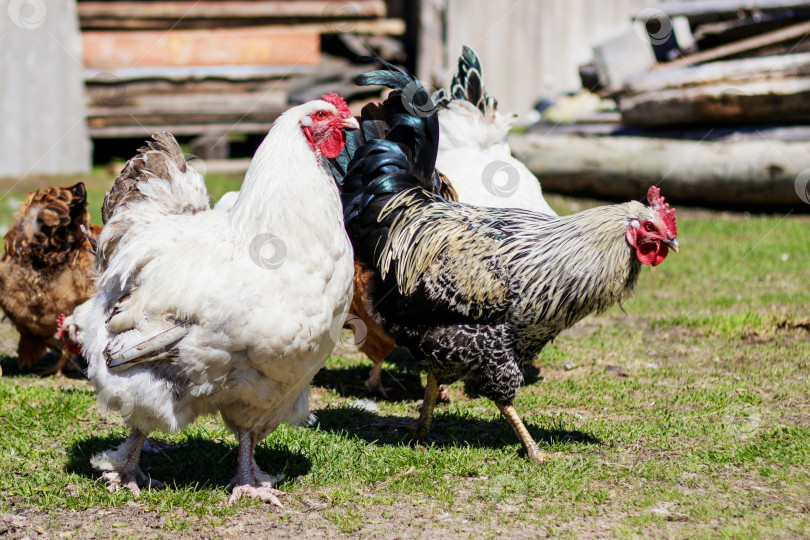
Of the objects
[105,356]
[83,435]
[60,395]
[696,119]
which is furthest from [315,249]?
[696,119]

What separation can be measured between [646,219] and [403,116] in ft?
6.41

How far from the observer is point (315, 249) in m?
4.20

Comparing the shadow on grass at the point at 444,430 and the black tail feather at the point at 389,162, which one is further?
the black tail feather at the point at 389,162

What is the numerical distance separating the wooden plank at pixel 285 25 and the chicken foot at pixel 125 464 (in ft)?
40.5

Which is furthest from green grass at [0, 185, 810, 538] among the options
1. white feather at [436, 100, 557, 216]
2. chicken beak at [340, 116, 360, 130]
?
chicken beak at [340, 116, 360, 130]

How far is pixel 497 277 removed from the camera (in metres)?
5.01

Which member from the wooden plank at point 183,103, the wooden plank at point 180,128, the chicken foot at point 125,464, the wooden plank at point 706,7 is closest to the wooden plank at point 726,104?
the wooden plank at point 706,7

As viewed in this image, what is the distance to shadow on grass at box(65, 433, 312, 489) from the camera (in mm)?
4844

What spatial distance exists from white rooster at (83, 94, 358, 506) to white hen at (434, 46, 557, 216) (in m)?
2.58

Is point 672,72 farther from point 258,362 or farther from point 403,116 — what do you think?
point 258,362

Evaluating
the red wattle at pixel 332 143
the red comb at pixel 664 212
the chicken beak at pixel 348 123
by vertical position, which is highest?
the chicken beak at pixel 348 123

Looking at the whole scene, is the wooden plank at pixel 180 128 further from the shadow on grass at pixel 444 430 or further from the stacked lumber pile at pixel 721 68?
the shadow on grass at pixel 444 430

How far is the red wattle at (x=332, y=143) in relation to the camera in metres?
4.42

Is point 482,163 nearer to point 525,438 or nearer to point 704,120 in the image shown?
point 525,438
